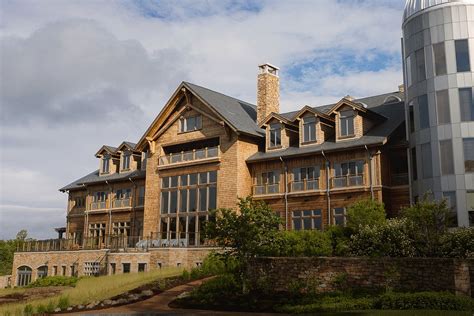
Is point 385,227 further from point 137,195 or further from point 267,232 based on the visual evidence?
point 137,195

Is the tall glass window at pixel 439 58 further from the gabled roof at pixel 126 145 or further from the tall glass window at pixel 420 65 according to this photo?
the gabled roof at pixel 126 145

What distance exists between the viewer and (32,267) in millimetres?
48156

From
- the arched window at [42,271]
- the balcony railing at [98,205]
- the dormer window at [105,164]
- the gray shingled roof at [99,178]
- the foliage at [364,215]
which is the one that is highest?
the dormer window at [105,164]

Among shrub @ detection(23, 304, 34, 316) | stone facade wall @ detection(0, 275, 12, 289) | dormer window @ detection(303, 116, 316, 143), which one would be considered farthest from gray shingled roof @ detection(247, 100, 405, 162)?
stone facade wall @ detection(0, 275, 12, 289)

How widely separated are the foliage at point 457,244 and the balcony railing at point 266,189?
15311mm

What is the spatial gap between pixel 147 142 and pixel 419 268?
28173 millimetres

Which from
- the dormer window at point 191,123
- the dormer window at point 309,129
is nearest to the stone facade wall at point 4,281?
the dormer window at point 191,123

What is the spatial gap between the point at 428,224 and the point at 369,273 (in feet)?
11.8

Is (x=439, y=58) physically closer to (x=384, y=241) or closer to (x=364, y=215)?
(x=364, y=215)

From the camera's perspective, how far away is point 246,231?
25.3 metres

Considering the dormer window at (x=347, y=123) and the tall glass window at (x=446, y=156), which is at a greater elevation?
the dormer window at (x=347, y=123)

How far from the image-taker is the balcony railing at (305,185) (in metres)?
36.4

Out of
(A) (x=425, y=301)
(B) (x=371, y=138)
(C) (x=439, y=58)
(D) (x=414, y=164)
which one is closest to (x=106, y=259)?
(B) (x=371, y=138)

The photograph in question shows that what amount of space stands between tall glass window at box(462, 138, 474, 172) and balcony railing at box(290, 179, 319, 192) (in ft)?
31.3
